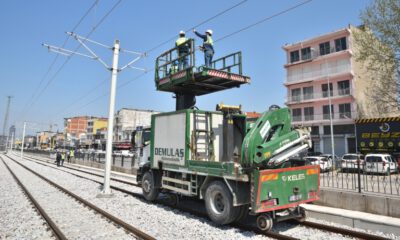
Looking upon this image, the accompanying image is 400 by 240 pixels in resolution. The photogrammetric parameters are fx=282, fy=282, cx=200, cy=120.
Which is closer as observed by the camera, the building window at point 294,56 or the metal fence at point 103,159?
the metal fence at point 103,159

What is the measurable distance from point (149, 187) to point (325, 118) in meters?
36.5

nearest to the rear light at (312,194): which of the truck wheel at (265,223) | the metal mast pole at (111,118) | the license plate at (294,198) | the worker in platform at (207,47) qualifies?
the license plate at (294,198)

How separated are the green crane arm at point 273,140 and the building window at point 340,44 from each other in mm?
38145

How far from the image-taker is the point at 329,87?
40812 mm

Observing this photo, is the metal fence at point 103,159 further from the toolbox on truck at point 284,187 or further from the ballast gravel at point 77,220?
the toolbox on truck at point 284,187

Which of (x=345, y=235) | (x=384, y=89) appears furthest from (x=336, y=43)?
(x=345, y=235)

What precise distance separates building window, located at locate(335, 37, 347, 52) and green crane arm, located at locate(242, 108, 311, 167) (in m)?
38.1

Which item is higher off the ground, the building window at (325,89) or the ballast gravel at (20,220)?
the building window at (325,89)

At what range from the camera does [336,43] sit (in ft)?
133

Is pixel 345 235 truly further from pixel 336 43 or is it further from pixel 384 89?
pixel 336 43

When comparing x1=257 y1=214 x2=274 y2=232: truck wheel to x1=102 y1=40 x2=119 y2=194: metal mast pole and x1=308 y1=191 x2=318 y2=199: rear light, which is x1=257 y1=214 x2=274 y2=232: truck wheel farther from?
x1=102 y1=40 x2=119 y2=194: metal mast pole

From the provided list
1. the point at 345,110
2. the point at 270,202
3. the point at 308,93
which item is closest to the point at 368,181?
the point at 270,202

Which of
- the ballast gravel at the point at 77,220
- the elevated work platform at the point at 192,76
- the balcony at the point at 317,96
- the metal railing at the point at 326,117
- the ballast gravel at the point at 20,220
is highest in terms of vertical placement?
the balcony at the point at 317,96

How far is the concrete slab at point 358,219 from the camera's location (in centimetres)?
645
